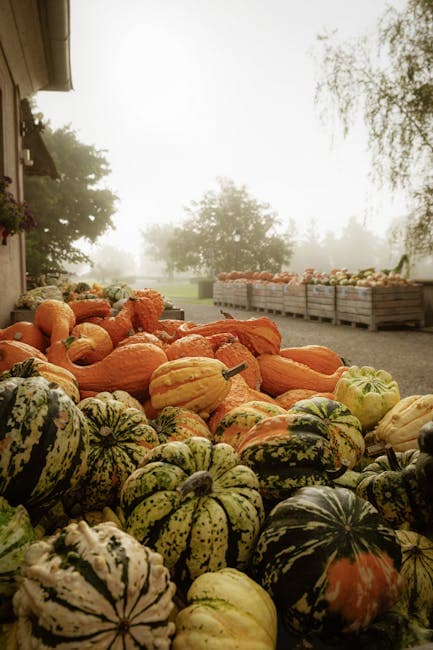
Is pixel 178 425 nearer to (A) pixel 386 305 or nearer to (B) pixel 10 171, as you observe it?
(B) pixel 10 171

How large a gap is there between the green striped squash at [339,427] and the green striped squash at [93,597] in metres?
1.09

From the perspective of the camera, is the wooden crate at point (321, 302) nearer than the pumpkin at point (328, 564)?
No

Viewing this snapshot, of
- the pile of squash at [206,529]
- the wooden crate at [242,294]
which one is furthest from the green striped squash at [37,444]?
the wooden crate at [242,294]

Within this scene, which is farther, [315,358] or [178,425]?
[315,358]

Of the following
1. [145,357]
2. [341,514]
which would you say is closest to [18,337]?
[145,357]

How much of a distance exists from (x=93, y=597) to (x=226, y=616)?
1.12 ft

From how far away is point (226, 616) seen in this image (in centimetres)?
121

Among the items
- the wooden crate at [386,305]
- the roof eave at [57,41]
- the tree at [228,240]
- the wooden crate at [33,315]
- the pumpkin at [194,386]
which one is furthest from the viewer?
the tree at [228,240]

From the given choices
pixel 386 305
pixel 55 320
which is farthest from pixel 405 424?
pixel 386 305

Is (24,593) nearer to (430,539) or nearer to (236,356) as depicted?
(430,539)

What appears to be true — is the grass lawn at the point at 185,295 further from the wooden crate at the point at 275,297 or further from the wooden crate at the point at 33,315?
the wooden crate at the point at 33,315

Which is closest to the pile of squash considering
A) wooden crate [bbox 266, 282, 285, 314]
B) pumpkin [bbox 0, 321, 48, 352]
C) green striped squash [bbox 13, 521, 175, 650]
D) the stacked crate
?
green striped squash [bbox 13, 521, 175, 650]

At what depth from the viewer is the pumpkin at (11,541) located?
1275mm

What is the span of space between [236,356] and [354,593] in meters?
1.86
